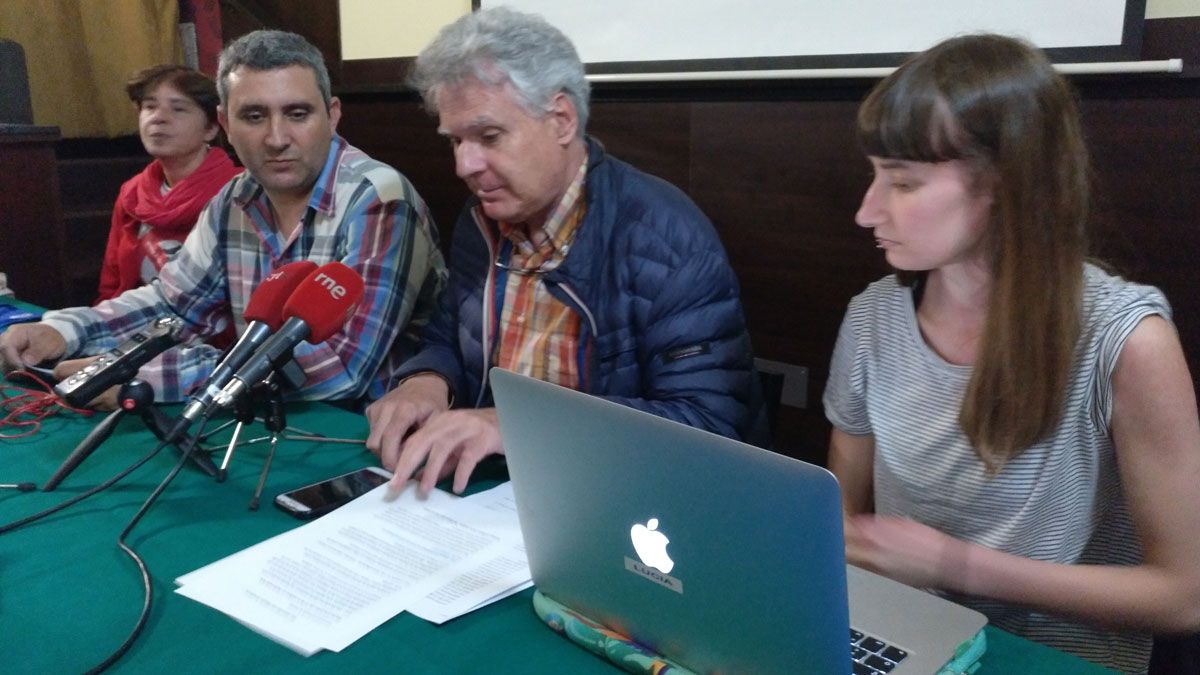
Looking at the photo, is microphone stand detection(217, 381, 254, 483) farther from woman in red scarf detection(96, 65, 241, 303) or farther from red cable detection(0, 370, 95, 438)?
woman in red scarf detection(96, 65, 241, 303)

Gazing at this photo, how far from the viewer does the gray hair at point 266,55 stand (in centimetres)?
190

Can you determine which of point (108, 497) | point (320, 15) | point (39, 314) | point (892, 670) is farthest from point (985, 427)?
point (320, 15)

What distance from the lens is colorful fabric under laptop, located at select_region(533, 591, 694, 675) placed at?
80 cm

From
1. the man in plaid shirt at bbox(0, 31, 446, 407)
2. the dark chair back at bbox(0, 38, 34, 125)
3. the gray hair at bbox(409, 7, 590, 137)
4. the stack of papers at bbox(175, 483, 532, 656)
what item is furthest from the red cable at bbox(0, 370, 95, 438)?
the dark chair back at bbox(0, 38, 34, 125)

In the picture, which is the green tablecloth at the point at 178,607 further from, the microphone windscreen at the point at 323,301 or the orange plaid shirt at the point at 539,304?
the orange plaid shirt at the point at 539,304

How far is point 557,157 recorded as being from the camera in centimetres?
148

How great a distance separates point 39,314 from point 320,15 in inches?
56.9

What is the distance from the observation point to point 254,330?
1.15 m

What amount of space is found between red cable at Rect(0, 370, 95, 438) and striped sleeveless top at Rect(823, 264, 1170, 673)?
3.88ft

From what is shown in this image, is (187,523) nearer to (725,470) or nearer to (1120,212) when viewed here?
(725,470)

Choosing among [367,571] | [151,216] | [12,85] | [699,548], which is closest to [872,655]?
[699,548]

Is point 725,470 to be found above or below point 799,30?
below

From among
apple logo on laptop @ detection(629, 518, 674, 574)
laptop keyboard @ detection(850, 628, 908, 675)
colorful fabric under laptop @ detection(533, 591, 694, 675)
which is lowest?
colorful fabric under laptop @ detection(533, 591, 694, 675)

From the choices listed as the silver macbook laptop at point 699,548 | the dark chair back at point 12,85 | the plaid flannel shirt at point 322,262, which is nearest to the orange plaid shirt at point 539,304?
the plaid flannel shirt at point 322,262
